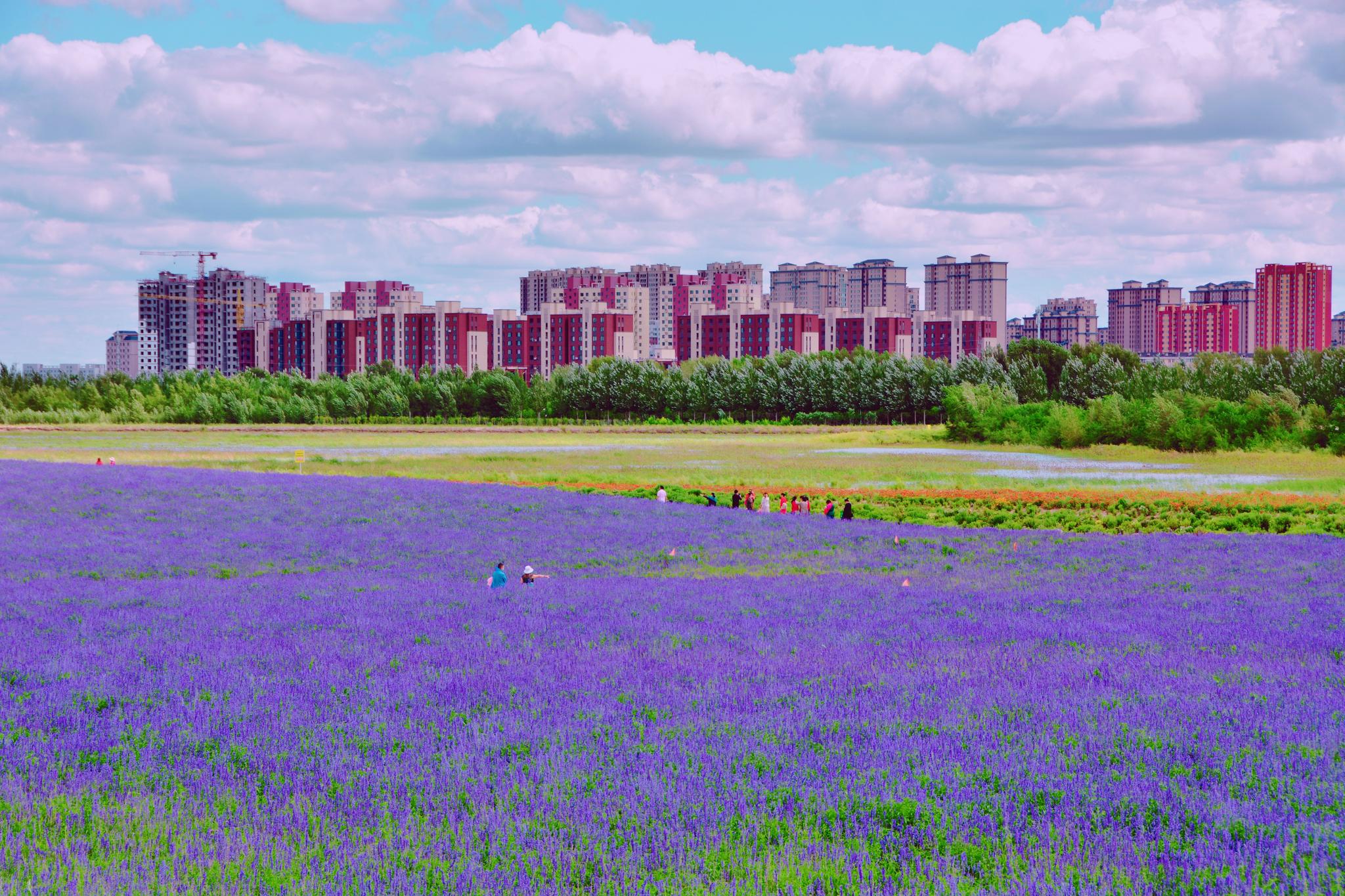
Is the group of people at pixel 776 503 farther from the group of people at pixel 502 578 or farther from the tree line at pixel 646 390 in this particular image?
the tree line at pixel 646 390

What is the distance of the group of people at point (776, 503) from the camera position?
3847 cm

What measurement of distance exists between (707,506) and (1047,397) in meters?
99.5

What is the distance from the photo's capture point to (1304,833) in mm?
7391

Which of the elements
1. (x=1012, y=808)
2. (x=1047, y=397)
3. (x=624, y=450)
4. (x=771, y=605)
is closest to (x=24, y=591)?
(x=771, y=605)

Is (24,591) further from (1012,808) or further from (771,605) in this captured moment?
(1012,808)

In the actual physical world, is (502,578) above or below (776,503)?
above

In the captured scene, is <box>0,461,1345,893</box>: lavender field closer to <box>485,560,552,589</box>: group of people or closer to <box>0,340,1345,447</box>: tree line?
<box>485,560,552,589</box>: group of people

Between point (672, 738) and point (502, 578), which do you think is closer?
point (672, 738)

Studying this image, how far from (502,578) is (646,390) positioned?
127m

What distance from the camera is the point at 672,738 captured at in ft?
31.3

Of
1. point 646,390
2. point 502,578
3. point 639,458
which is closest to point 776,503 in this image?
point 502,578

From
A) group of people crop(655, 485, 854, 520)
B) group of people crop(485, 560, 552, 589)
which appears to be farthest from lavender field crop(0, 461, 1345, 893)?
group of people crop(655, 485, 854, 520)

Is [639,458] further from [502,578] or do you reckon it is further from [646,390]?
[646,390]

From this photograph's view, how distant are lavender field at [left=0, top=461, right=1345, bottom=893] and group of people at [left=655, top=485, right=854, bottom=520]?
1740 centimetres
